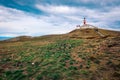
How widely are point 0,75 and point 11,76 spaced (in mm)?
1689

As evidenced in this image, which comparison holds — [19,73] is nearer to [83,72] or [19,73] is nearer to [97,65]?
[83,72]

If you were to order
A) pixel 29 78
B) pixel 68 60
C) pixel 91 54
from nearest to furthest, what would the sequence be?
1. pixel 29 78
2. pixel 68 60
3. pixel 91 54

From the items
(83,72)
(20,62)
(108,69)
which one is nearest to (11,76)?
(20,62)

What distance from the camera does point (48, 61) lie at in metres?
21.0

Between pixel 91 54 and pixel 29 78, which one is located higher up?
pixel 91 54

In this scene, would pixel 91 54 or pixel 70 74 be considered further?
pixel 91 54

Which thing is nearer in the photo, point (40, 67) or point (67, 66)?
point (67, 66)

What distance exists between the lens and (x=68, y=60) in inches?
816

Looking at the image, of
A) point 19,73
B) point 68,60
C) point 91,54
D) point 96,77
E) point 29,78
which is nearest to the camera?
point 96,77

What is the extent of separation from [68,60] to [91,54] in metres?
3.94

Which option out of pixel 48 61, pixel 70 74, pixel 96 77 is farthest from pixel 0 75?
pixel 96 77

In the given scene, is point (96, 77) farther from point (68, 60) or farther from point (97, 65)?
point (68, 60)

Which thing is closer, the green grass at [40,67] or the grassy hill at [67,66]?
the grassy hill at [67,66]

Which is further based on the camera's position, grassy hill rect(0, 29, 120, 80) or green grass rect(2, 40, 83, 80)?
green grass rect(2, 40, 83, 80)
